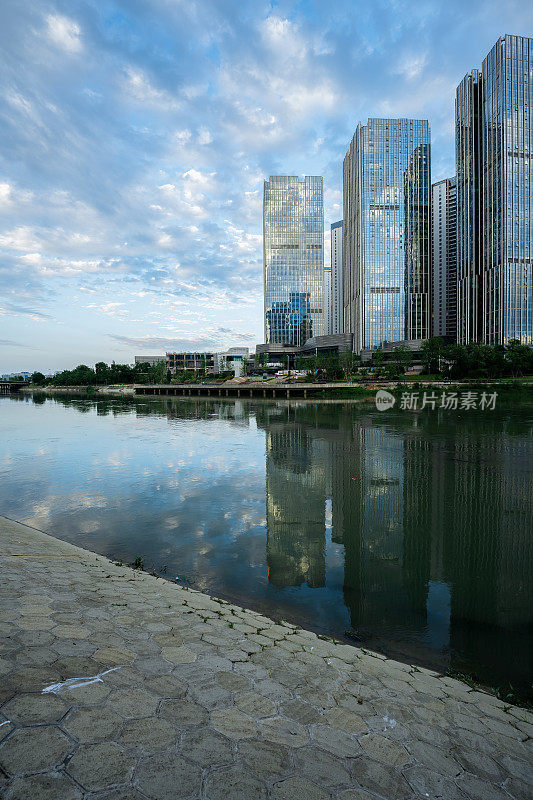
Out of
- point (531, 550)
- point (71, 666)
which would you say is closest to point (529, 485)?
point (531, 550)

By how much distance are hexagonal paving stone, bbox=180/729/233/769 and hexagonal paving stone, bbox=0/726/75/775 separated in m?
0.92

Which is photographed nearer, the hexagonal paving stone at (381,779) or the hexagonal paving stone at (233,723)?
the hexagonal paving stone at (381,779)

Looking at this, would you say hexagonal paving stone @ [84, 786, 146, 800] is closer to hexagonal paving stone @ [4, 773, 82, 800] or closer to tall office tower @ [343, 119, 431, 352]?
hexagonal paving stone @ [4, 773, 82, 800]

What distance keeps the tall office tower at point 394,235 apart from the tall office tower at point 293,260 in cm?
4498

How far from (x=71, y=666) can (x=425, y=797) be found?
3.57m

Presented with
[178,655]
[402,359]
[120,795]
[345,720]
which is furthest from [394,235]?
[120,795]

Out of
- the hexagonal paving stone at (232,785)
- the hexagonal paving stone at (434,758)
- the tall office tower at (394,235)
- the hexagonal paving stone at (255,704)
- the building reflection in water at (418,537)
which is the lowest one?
the building reflection in water at (418,537)

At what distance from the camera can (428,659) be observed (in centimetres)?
626

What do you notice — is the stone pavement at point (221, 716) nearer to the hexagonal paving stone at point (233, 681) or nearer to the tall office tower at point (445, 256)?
the hexagonal paving stone at point (233, 681)

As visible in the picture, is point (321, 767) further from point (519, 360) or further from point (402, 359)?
point (402, 359)

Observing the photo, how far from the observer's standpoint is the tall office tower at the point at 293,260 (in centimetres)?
17750

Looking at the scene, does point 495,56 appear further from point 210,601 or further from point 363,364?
point 210,601

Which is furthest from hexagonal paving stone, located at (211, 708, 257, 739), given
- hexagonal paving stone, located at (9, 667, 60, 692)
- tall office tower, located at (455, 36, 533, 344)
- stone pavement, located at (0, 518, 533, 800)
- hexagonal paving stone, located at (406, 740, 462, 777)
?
tall office tower, located at (455, 36, 533, 344)

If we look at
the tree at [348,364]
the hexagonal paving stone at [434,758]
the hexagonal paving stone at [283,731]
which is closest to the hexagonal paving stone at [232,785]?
the hexagonal paving stone at [283,731]
